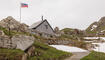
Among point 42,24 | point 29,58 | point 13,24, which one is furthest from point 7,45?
point 42,24

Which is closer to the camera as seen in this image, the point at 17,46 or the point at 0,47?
the point at 0,47

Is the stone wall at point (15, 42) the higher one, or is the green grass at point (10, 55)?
the stone wall at point (15, 42)

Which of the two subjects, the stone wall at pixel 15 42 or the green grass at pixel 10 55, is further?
the stone wall at pixel 15 42

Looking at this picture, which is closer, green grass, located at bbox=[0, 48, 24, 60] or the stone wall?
green grass, located at bbox=[0, 48, 24, 60]

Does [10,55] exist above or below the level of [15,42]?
below

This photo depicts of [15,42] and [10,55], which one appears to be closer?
[10,55]

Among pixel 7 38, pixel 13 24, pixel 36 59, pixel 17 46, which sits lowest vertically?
pixel 36 59

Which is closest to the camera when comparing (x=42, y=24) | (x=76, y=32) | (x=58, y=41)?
(x=58, y=41)

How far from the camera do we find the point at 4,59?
1207 centimetres

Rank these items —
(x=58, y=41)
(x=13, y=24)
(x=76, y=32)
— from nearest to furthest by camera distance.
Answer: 1. (x=13, y=24)
2. (x=58, y=41)
3. (x=76, y=32)

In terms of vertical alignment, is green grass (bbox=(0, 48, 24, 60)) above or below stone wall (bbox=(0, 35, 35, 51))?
below

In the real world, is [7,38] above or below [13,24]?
below

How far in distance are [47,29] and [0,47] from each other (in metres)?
30.3

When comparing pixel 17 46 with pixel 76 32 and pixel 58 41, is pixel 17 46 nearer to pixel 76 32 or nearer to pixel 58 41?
pixel 58 41
